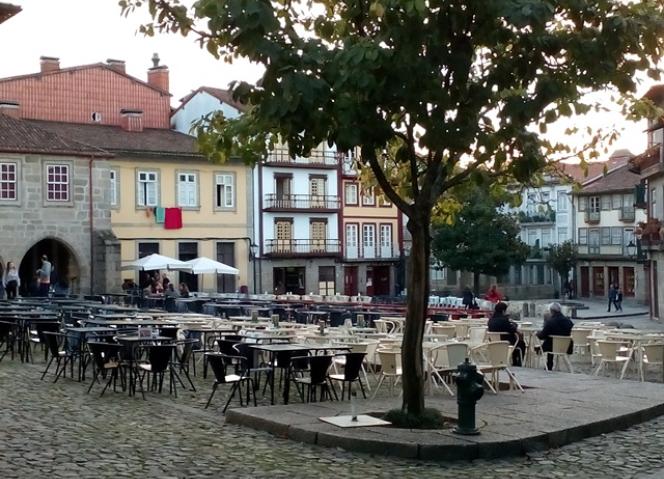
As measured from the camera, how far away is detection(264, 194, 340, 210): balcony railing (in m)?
48.2

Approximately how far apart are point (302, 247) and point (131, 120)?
32.5 ft

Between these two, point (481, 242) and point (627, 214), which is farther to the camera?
point (627, 214)

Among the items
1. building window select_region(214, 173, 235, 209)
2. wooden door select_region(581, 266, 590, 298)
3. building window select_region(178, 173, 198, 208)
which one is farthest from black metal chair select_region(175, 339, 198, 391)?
wooden door select_region(581, 266, 590, 298)

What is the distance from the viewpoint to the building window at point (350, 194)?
52.9m

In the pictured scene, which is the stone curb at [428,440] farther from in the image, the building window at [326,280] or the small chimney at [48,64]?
the building window at [326,280]

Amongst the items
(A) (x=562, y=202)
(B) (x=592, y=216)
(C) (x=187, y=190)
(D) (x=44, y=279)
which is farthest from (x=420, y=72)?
(A) (x=562, y=202)

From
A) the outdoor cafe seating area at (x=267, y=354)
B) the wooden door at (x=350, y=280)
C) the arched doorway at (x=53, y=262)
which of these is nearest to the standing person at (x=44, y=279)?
the arched doorway at (x=53, y=262)

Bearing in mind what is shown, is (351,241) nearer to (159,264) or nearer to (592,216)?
(159,264)

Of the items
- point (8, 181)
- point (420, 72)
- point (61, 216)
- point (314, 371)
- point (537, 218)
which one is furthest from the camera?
point (537, 218)

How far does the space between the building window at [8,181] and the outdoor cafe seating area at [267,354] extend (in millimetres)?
17052

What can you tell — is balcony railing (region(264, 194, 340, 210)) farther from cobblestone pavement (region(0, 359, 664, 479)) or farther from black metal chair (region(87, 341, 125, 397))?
cobblestone pavement (region(0, 359, 664, 479))

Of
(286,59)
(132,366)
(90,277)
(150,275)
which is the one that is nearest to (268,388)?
(132,366)

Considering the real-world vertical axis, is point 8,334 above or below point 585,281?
below

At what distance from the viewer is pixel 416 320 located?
10.7 metres
